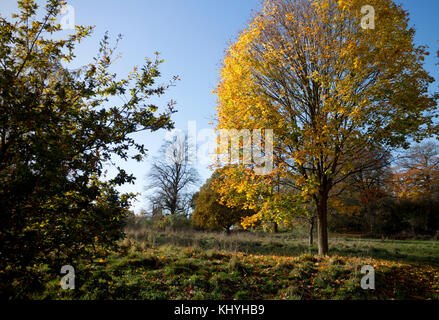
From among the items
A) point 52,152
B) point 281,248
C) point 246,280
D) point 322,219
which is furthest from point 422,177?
point 52,152

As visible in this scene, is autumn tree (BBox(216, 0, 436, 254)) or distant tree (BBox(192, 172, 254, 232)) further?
distant tree (BBox(192, 172, 254, 232))

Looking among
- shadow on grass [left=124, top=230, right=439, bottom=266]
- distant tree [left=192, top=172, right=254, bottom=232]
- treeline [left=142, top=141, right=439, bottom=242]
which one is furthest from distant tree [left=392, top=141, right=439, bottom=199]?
distant tree [left=192, top=172, right=254, bottom=232]

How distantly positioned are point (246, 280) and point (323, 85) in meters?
6.62

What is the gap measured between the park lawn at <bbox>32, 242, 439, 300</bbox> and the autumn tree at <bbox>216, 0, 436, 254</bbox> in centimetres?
264

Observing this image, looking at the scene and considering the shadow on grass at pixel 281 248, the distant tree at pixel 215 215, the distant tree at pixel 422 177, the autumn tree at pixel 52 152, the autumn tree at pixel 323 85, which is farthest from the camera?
the distant tree at pixel 422 177

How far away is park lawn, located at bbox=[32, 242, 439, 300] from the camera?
5688mm

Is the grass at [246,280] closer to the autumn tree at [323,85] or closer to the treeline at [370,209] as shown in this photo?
the autumn tree at [323,85]

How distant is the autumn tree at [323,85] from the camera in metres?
7.82

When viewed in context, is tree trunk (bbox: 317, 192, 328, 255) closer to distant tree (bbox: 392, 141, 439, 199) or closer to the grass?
the grass

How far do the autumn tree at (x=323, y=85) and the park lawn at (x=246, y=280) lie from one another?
8.67 feet

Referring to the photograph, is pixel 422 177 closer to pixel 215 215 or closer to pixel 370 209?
pixel 370 209

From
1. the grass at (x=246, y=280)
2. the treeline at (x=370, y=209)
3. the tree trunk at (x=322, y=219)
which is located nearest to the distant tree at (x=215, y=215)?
the treeline at (x=370, y=209)

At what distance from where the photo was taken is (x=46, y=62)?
4613 mm
